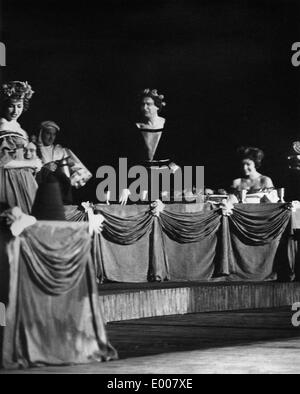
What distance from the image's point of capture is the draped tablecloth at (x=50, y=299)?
20.3ft

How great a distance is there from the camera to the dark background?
15297mm

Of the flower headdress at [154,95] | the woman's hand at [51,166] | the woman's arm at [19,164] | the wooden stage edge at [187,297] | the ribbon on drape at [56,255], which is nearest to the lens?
the ribbon on drape at [56,255]

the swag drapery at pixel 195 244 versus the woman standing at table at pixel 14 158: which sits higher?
the woman standing at table at pixel 14 158

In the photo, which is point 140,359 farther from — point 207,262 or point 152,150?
point 152,150

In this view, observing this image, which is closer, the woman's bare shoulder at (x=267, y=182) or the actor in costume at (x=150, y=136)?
the woman's bare shoulder at (x=267, y=182)

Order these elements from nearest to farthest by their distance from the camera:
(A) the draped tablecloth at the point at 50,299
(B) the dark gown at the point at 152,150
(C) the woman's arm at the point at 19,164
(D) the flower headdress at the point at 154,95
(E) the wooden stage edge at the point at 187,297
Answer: (A) the draped tablecloth at the point at 50,299 → (E) the wooden stage edge at the point at 187,297 → (C) the woman's arm at the point at 19,164 → (B) the dark gown at the point at 152,150 → (D) the flower headdress at the point at 154,95

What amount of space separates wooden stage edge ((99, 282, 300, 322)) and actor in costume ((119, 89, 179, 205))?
3.70 m

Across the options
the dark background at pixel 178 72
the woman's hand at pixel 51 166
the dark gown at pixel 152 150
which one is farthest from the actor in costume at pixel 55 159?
the dark background at pixel 178 72

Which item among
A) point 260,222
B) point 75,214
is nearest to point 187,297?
point 75,214

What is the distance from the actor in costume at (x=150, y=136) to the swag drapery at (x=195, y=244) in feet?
9.65

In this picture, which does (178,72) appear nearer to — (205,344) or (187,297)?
(187,297)

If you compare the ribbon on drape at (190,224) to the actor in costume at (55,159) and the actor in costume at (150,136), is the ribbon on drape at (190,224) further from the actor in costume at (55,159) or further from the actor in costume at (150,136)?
the actor in costume at (150,136)

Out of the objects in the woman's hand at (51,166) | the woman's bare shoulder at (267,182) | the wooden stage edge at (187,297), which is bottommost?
the wooden stage edge at (187,297)

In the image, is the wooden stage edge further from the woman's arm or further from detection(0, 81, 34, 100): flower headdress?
detection(0, 81, 34, 100): flower headdress
